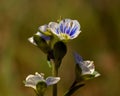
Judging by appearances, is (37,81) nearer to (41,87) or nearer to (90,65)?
(41,87)

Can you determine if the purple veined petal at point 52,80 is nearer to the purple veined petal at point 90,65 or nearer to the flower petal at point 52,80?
the flower petal at point 52,80

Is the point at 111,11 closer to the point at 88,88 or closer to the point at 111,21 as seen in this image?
the point at 111,21

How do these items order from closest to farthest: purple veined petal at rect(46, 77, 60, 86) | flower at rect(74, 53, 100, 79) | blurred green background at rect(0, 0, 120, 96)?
purple veined petal at rect(46, 77, 60, 86)
flower at rect(74, 53, 100, 79)
blurred green background at rect(0, 0, 120, 96)

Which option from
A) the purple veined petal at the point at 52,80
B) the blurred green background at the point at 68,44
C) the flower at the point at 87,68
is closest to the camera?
the purple veined petal at the point at 52,80

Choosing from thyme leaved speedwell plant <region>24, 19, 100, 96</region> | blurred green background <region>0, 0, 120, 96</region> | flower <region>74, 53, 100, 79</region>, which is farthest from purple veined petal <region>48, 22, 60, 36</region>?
blurred green background <region>0, 0, 120, 96</region>

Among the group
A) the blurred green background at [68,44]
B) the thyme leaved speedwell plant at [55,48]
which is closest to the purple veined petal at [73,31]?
the thyme leaved speedwell plant at [55,48]

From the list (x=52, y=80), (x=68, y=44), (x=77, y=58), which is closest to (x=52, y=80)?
(x=52, y=80)

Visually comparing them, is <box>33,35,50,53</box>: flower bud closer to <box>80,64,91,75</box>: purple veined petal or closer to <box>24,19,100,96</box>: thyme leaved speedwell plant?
<box>24,19,100,96</box>: thyme leaved speedwell plant

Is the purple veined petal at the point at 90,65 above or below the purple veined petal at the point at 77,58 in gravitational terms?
below
